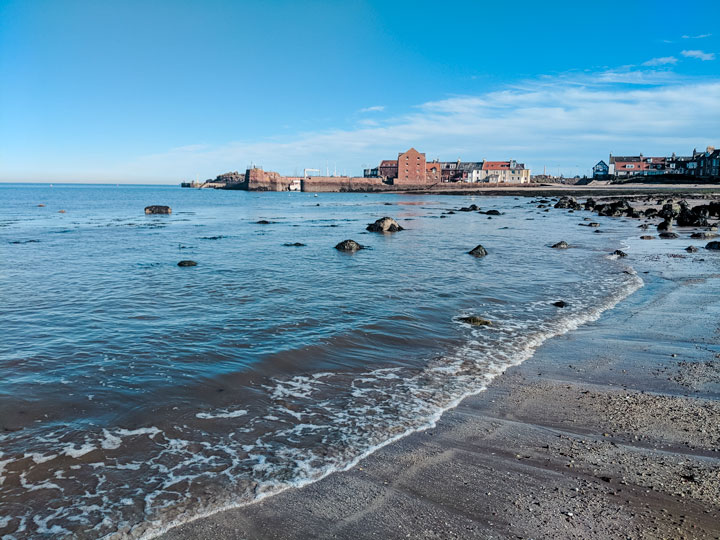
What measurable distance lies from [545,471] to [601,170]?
172 meters

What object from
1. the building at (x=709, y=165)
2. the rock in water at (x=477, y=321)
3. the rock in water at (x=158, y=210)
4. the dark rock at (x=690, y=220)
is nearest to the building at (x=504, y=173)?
the building at (x=709, y=165)

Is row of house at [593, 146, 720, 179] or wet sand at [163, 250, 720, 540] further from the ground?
row of house at [593, 146, 720, 179]

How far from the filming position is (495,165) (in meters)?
162

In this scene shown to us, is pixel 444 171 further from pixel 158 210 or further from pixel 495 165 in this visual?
pixel 158 210

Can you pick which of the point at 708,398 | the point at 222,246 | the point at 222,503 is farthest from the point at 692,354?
the point at 222,246

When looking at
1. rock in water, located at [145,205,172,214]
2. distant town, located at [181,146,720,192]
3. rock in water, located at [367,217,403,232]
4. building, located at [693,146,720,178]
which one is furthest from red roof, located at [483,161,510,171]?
rock in water, located at [367,217,403,232]

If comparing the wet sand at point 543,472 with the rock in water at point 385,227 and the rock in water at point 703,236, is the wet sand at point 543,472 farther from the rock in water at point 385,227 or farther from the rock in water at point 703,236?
the rock in water at point 385,227

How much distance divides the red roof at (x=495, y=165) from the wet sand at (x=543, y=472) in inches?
6366

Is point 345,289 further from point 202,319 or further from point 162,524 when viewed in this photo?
point 162,524

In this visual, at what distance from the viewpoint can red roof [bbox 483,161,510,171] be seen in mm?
160375

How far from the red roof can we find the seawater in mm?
150365

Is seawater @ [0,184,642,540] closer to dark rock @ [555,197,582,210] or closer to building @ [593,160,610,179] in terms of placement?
dark rock @ [555,197,582,210]

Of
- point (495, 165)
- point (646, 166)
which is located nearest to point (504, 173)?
point (495, 165)

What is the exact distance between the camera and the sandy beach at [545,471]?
12.4 ft
